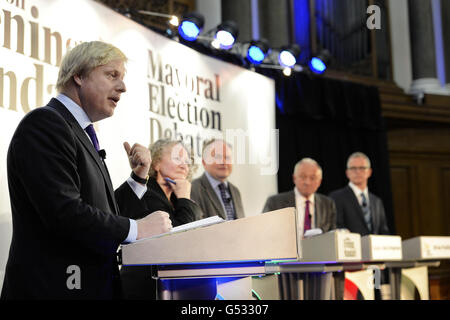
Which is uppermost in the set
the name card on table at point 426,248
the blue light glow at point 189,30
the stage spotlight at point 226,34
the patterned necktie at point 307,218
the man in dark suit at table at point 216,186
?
the stage spotlight at point 226,34

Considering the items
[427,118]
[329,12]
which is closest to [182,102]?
[329,12]

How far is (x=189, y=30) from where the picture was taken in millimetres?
4973

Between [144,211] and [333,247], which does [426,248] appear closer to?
[333,247]

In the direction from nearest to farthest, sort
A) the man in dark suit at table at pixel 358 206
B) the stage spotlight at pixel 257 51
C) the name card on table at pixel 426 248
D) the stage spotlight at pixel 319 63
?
the name card on table at pixel 426 248 → the stage spotlight at pixel 257 51 → the man in dark suit at table at pixel 358 206 → the stage spotlight at pixel 319 63

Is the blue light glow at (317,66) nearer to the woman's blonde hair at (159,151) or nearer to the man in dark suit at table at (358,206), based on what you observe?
the man in dark suit at table at (358,206)

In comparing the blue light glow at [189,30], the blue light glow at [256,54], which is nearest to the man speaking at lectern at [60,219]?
the blue light glow at [189,30]

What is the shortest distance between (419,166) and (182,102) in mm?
4979

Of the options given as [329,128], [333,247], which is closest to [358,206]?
[329,128]

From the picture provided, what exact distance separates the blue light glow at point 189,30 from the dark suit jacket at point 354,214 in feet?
6.87

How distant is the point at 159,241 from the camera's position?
5.89 feet

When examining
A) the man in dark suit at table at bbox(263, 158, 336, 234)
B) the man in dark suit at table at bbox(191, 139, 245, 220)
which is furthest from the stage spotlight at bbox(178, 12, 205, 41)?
the man in dark suit at table at bbox(263, 158, 336, 234)

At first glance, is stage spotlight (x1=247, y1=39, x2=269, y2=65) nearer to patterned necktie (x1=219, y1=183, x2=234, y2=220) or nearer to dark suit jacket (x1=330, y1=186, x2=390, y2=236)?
dark suit jacket (x1=330, y1=186, x2=390, y2=236)

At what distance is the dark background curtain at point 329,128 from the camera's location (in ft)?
22.1
